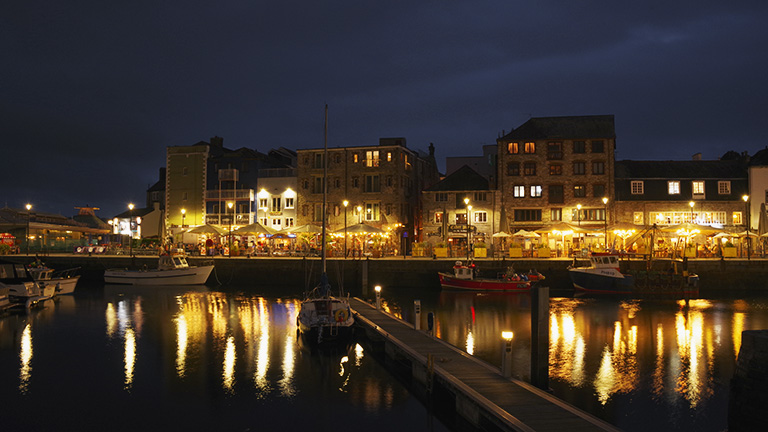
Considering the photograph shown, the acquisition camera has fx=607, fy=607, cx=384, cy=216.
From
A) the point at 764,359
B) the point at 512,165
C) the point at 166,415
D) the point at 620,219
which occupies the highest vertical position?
the point at 512,165

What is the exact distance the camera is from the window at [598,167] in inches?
2508

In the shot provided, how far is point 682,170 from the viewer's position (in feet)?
211

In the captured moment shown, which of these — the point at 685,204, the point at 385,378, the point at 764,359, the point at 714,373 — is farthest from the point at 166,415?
the point at 685,204

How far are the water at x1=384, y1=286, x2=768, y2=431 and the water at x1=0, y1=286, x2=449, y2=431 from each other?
5.92m

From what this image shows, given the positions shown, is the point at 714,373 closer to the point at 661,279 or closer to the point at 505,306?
the point at 505,306

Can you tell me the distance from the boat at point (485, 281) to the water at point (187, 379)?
54.1 ft

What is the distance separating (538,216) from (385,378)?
1793 inches

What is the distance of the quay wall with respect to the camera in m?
48.9

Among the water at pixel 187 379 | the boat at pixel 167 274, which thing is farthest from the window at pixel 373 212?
the water at pixel 187 379

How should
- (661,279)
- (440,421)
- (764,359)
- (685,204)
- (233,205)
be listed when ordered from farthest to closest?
(233,205) → (685,204) → (661,279) → (440,421) → (764,359)

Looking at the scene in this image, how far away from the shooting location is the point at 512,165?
6562 centimetres

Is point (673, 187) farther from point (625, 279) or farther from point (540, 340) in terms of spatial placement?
point (540, 340)

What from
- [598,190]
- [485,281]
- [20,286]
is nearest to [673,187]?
Result: [598,190]

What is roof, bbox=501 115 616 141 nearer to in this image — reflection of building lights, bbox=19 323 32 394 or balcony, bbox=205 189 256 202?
balcony, bbox=205 189 256 202
